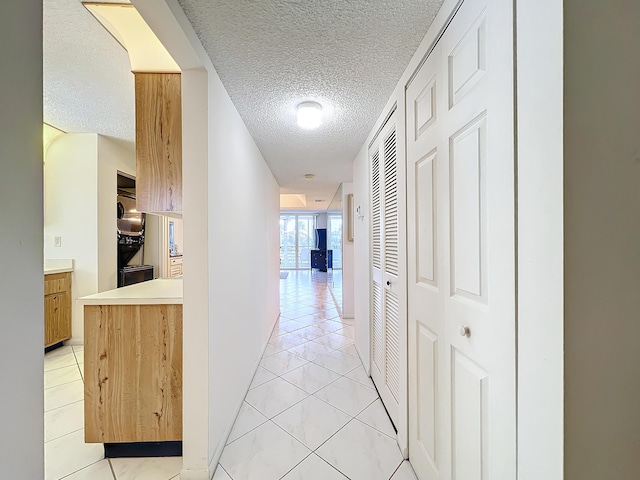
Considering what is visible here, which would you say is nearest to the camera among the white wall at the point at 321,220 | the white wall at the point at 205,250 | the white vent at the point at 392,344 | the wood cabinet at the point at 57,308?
the white wall at the point at 205,250

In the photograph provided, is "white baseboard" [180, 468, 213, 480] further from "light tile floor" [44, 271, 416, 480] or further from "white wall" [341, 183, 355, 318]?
"white wall" [341, 183, 355, 318]

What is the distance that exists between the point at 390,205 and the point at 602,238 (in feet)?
4.11

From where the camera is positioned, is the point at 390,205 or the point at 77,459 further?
the point at 390,205

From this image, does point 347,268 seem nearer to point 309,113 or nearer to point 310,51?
point 309,113

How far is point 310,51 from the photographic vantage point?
1.29m

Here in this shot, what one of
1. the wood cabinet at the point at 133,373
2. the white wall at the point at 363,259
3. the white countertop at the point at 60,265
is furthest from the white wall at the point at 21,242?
the white countertop at the point at 60,265

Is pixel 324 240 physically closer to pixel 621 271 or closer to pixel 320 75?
pixel 320 75

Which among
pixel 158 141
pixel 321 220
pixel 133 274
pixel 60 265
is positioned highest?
pixel 321 220

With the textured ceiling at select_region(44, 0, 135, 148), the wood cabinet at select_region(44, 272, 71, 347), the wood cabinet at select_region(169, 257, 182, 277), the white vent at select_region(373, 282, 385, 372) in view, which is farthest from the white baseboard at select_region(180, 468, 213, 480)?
the wood cabinet at select_region(169, 257, 182, 277)

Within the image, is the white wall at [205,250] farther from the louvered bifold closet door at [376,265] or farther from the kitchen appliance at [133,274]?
the kitchen appliance at [133,274]

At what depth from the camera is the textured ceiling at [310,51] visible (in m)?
1.07

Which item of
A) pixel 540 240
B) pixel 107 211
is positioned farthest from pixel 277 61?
pixel 107 211

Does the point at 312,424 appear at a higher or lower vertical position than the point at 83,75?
lower

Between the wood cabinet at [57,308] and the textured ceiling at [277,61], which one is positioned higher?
the textured ceiling at [277,61]
